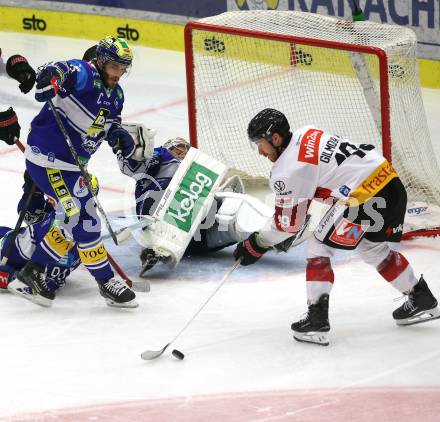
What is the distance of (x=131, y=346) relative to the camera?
166 inches

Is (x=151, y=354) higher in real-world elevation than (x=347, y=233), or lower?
lower

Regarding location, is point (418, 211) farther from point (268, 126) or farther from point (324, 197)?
point (268, 126)

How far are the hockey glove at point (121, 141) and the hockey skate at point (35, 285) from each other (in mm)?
613

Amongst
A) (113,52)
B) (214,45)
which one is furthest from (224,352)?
(214,45)

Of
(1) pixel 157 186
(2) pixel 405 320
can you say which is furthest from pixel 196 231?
(2) pixel 405 320

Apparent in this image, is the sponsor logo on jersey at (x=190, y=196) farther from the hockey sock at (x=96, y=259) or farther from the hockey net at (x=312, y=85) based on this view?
the hockey net at (x=312, y=85)

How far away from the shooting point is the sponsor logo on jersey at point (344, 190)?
3977 mm

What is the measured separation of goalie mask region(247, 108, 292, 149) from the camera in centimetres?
395

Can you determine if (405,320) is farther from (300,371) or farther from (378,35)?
(378,35)

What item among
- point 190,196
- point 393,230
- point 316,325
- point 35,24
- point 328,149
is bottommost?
point 35,24

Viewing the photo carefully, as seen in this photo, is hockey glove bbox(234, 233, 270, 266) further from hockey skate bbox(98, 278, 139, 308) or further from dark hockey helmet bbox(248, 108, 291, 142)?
hockey skate bbox(98, 278, 139, 308)

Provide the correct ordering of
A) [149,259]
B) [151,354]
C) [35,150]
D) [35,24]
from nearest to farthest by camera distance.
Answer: [151,354], [35,150], [149,259], [35,24]

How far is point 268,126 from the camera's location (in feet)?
13.0

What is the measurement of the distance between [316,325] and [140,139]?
129 cm
